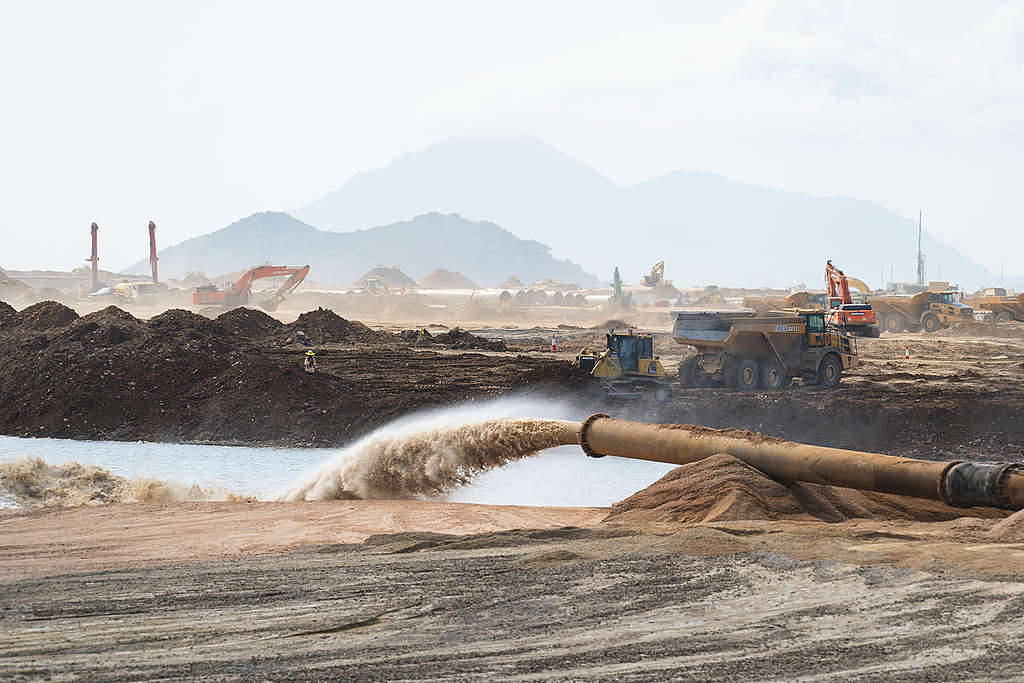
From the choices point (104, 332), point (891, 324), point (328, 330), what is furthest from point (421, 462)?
point (891, 324)

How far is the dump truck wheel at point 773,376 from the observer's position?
25500 mm

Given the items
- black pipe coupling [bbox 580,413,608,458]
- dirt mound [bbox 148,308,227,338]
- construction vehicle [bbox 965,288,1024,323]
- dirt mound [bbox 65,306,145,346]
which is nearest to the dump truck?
construction vehicle [bbox 965,288,1024,323]

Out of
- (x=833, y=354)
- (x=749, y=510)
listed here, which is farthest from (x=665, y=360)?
(x=749, y=510)

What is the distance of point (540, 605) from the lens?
7539mm

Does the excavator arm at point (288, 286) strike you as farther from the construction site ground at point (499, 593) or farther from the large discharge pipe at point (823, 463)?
the large discharge pipe at point (823, 463)

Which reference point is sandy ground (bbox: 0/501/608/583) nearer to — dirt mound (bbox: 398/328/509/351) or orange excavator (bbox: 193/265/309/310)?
dirt mound (bbox: 398/328/509/351)

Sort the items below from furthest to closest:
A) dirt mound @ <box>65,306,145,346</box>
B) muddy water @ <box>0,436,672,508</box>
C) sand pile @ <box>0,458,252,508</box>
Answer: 1. dirt mound @ <box>65,306,145,346</box>
2. muddy water @ <box>0,436,672,508</box>
3. sand pile @ <box>0,458,252,508</box>

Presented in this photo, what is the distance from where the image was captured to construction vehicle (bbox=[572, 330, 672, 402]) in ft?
78.4

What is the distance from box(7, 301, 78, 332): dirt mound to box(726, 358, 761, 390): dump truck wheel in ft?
70.6

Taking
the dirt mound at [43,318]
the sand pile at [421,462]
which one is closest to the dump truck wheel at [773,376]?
the sand pile at [421,462]

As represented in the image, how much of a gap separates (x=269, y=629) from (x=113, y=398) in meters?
18.0

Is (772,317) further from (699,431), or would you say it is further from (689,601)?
(689,601)

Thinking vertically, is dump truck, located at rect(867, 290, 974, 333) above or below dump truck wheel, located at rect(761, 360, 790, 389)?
above

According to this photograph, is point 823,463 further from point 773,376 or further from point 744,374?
point 744,374
